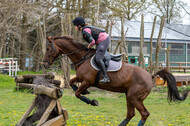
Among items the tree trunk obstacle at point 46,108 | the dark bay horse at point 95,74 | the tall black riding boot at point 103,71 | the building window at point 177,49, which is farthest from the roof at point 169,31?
the tree trunk obstacle at point 46,108

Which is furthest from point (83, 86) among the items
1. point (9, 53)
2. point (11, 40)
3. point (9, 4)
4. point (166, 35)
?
point (166, 35)

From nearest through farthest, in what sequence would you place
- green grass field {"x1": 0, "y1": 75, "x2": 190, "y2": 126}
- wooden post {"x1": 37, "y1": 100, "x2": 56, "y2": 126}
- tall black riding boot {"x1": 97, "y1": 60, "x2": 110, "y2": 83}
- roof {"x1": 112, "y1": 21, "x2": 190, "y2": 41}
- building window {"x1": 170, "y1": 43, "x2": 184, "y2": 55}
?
wooden post {"x1": 37, "y1": 100, "x2": 56, "y2": 126} < tall black riding boot {"x1": 97, "y1": 60, "x2": 110, "y2": 83} < green grass field {"x1": 0, "y1": 75, "x2": 190, "y2": 126} < roof {"x1": 112, "y1": 21, "x2": 190, "y2": 41} < building window {"x1": 170, "y1": 43, "x2": 184, "y2": 55}

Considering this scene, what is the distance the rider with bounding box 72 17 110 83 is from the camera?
6.02 metres

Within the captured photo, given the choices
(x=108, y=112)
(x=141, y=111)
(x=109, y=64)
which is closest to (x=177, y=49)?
(x=108, y=112)

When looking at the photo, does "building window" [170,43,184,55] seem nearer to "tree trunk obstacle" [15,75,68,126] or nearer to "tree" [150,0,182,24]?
"tree" [150,0,182,24]

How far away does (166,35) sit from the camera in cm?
3391

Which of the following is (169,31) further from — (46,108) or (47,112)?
(47,112)

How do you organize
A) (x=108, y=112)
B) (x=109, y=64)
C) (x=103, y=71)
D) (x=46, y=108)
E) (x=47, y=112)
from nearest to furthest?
1. (x=47, y=112)
2. (x=46, y=108)
3. (x=103, y=71)
4. (x=109, y=64)
5. (x=108, y=112)

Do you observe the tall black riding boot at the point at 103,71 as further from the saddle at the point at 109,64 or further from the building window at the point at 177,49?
the building window at the point at 177,49

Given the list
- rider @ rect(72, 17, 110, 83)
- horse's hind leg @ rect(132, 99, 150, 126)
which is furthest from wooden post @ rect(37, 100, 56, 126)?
horse's hind leg @ rect(132, 99, 150, 126)

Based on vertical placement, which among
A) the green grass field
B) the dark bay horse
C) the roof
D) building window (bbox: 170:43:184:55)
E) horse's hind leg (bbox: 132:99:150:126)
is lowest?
the green grass field

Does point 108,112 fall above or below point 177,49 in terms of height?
below

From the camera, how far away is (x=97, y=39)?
6.26 m

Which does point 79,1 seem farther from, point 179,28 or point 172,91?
point 179,28
